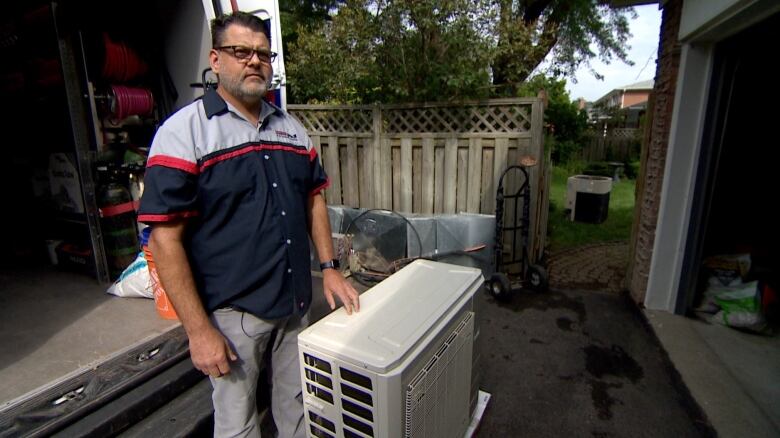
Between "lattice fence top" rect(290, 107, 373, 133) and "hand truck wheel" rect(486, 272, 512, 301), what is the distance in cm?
214

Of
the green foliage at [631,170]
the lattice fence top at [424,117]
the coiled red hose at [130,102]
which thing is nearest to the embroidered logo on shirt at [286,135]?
the coiled red hose at [130,102]

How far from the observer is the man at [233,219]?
125cm

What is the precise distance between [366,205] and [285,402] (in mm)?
3141

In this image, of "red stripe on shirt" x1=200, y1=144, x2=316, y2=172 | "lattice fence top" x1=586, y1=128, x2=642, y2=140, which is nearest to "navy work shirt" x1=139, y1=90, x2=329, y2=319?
"red stripe on shirt" x1=200, y1=144, x2=316, y2=172

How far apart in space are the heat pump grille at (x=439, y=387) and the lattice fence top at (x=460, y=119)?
2696mm

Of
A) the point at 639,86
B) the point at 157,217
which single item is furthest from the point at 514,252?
the point at 639,86

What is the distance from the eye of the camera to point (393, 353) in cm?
120

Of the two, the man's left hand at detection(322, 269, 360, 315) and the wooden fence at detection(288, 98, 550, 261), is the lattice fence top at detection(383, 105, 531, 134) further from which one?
the man's left hand at detection(322, 269, 360, 315)

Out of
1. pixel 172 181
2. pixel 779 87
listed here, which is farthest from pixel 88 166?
pixel 779 87

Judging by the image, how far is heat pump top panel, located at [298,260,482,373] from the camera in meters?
1.22

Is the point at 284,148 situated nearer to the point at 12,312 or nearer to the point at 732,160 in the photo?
the point at 12,312

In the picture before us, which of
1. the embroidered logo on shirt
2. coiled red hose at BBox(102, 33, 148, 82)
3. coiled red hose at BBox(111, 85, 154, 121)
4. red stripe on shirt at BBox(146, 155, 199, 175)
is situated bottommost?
red stripe on shirt at BBox(146, 155, 199, 175)

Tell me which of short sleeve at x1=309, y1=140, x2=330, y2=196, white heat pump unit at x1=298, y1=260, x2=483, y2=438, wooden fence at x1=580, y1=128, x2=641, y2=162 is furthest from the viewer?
wooden fence at x1=580, y1=128, x2=641, y2=162

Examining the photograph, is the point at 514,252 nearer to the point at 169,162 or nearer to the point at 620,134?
the point at 169,162
